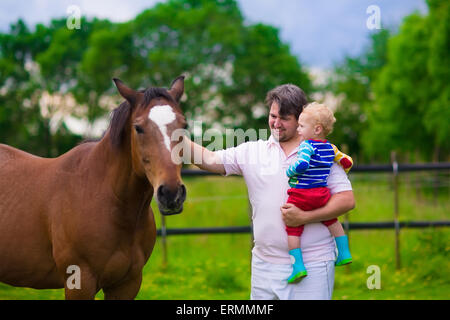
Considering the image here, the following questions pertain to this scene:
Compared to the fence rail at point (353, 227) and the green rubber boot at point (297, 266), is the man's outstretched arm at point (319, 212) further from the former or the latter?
the fence rail at point (353, 227)

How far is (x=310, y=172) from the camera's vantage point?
2559 mm

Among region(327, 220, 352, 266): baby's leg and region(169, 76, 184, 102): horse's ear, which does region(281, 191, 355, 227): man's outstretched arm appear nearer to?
region(327, 220, 352, 266): baby's leg

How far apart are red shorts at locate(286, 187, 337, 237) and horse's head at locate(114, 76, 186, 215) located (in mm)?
608

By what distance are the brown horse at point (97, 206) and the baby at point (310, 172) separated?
0.63m

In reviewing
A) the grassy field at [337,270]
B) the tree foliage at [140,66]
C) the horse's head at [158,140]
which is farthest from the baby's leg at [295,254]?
the tree foliage at [140,66]

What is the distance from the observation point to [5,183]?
3.44 meters

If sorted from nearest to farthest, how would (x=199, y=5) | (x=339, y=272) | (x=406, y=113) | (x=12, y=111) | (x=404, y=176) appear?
1. (x=339, y=272)
2. (x=404, y=176)
3. (x=406, y=113)
4. (x=12, y=111)
5. (x=199, y=5)

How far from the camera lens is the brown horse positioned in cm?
263

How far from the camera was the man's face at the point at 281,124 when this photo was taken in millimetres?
2682

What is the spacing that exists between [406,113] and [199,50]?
39.6 ft

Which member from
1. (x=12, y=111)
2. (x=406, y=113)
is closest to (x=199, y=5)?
(x=12, y=111)

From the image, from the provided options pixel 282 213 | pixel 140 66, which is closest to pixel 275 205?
pixel 282 213

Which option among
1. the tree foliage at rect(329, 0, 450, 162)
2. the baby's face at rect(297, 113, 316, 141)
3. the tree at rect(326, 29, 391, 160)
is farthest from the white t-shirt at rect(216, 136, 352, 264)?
the tree at rect(326, 29, 391, 160)

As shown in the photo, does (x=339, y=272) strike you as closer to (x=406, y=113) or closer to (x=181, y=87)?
(x=181, y=87)
